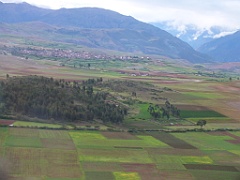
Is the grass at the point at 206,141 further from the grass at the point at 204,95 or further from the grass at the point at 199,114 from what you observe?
the grass at the point at 204,95

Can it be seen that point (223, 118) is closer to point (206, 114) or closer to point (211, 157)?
point (206, 114)

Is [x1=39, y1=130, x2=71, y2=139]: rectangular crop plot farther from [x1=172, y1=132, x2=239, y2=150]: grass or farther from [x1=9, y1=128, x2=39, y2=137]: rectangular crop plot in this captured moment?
[x1=172, y1=132, x2=239, y2=150]: grass

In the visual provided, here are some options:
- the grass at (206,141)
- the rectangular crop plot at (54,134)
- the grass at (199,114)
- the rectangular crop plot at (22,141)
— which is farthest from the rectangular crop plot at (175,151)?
the grass at (199,114)

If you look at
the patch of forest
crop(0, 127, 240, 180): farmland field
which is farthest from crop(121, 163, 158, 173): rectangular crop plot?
the patch of forest

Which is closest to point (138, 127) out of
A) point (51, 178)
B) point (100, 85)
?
point (51, 178)

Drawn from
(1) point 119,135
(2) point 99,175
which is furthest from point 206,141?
(2) point 99,175

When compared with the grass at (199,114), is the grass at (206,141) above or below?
below
